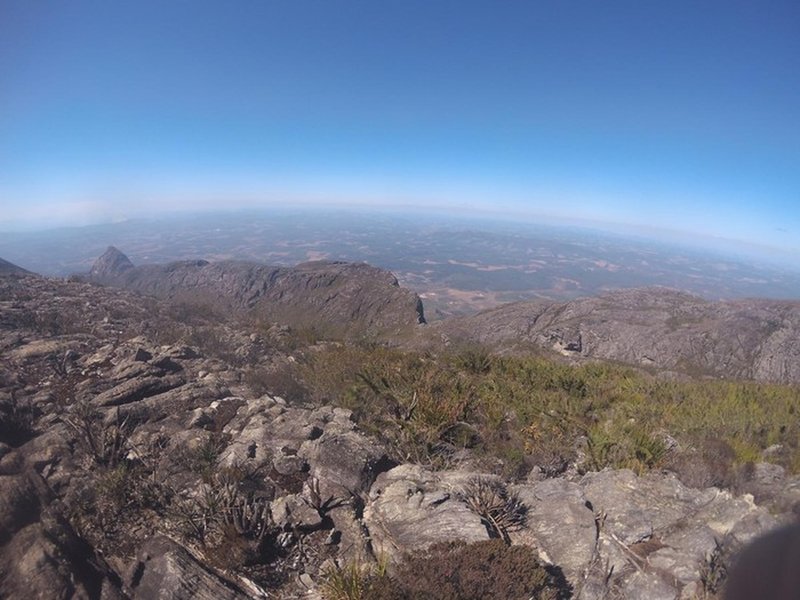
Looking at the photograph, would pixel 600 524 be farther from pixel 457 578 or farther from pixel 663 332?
pixel 663 332

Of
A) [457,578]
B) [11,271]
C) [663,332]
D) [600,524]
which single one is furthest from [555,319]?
[11,271]

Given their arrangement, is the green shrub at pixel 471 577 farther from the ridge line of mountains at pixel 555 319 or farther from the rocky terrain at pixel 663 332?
the rocky terrain at pixel 663 332

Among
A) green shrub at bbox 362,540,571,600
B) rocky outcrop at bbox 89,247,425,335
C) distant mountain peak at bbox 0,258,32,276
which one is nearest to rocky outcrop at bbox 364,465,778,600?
green shrub at bbox 362,540,571,600

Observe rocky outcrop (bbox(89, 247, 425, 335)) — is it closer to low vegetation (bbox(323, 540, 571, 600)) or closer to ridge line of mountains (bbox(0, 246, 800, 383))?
ridge line of mountains (bbox(0, 246, 800, 383))

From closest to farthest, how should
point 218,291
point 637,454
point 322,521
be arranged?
1. point 322,521
2. point 637,454
3. point 218,291

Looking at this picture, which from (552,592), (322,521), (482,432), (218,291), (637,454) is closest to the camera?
(552,592)

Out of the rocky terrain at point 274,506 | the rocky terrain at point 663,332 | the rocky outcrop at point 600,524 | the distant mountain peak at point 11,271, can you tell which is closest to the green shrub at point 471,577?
the rocky terrain at point 274,506

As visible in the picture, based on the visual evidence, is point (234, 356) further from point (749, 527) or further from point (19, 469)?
point (749, 527)

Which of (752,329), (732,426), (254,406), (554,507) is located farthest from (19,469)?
(752,329)
